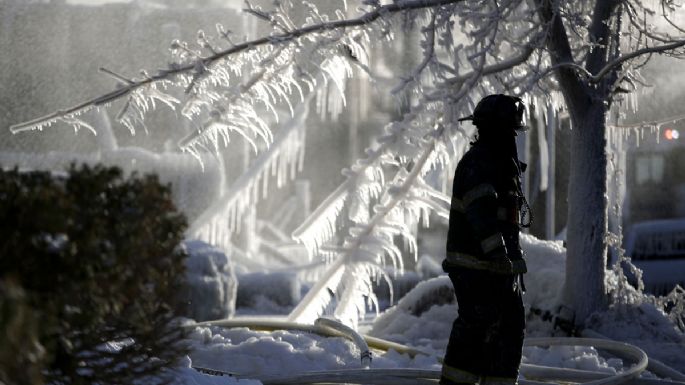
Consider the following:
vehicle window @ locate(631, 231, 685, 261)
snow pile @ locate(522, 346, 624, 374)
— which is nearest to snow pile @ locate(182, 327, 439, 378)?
snow pile @ locate(522, 346, 624, 374)

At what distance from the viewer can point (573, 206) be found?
9.46 meters

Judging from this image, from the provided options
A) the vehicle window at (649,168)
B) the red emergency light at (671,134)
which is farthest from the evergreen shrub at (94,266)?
the vehicle window at (649,168)

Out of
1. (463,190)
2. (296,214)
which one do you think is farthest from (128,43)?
(463,190)

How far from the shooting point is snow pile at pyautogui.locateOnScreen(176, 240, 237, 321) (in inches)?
449

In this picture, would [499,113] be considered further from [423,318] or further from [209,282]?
[209,282]

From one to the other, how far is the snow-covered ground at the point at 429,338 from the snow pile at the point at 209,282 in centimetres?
166

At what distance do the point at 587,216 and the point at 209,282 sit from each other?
4502mm

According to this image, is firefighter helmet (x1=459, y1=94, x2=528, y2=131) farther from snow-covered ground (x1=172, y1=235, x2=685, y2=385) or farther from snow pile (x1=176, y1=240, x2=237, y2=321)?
snow pile (x1=176, y1=240, x2=237, y2=321)

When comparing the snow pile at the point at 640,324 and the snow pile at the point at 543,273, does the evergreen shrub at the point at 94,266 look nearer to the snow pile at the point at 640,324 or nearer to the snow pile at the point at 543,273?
the snow pile at the point at 640,324

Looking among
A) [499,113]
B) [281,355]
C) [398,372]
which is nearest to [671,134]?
[281,355]

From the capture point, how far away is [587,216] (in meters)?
9.34

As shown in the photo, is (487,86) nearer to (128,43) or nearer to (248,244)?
(248,244)

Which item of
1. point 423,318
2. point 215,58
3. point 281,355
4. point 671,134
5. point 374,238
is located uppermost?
point 671,134

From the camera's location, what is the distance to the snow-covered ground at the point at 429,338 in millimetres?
7234
